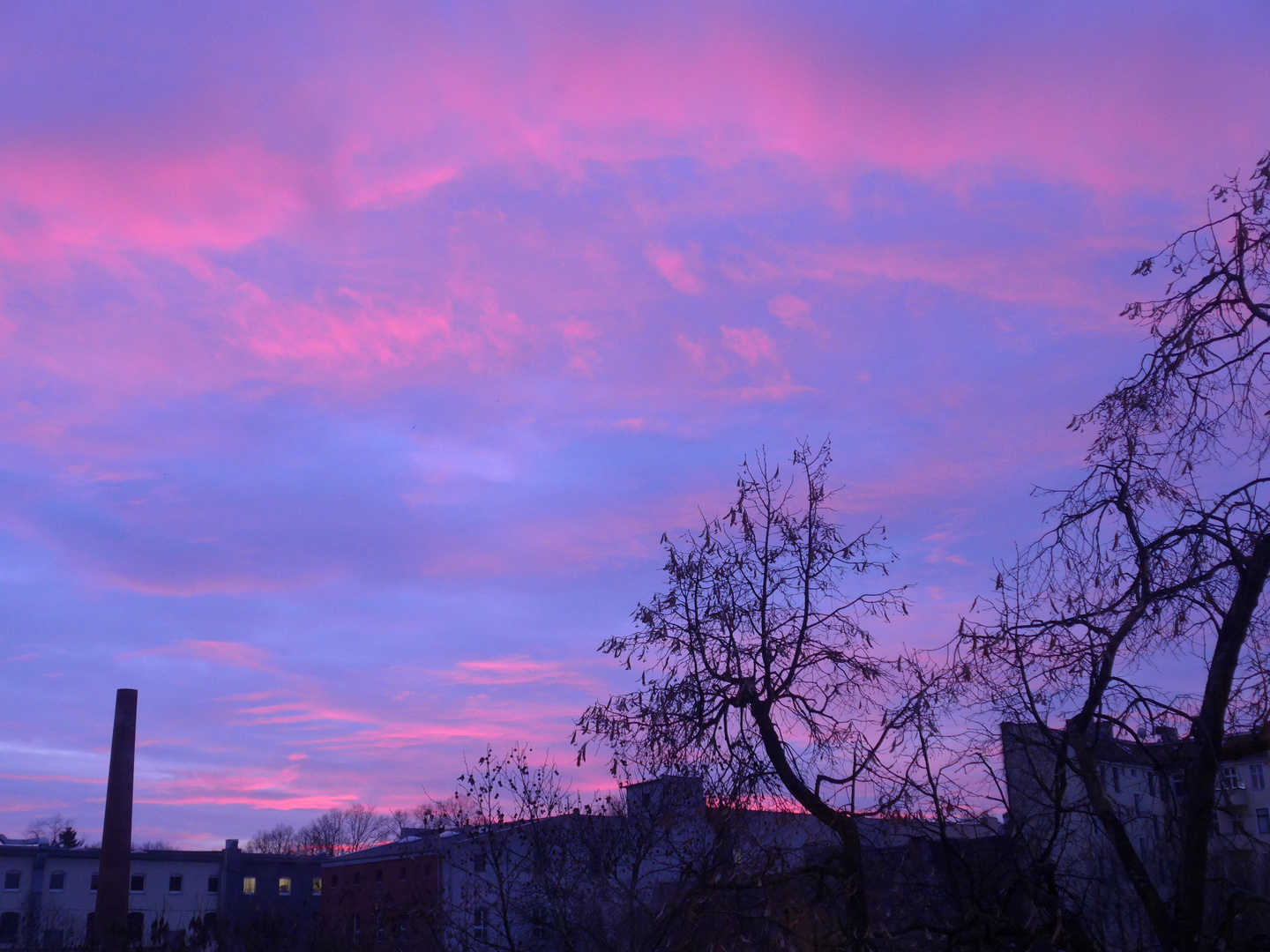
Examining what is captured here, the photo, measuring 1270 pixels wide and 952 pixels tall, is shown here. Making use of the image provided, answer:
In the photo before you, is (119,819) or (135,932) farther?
(119,819)

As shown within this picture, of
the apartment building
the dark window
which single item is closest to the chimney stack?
the dark window

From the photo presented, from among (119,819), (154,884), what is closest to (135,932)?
(119,819)

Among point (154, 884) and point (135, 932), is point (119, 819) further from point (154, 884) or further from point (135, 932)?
point (154, 884)

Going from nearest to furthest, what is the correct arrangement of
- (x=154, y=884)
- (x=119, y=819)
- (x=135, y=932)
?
1. (x=135, y=932)
2. (x=119, y=819)
3. (x=154, y=884)

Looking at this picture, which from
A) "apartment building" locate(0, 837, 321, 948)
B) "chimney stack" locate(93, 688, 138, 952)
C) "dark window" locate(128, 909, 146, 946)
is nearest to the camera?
"dark window" locate(128, 909, 146, 946)

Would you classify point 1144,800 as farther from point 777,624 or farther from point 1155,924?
point 777,624

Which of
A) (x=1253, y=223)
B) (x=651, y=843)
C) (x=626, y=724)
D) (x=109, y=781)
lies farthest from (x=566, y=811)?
(x=109, y=781)

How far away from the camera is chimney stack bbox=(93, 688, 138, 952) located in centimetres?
5325

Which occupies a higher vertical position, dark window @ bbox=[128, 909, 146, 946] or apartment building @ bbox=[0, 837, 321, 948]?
apartment building @ bbox=[0, 837, 321, 948]

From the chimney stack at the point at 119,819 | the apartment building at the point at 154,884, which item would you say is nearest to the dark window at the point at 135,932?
the chimney stack at the point at 119,819

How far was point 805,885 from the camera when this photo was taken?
1045cm

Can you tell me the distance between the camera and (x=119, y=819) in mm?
54938

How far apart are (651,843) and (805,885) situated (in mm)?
13206

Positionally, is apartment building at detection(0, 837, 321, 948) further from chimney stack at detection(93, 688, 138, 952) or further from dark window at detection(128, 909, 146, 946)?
dark window at detection(128, 909, 146, 946)
